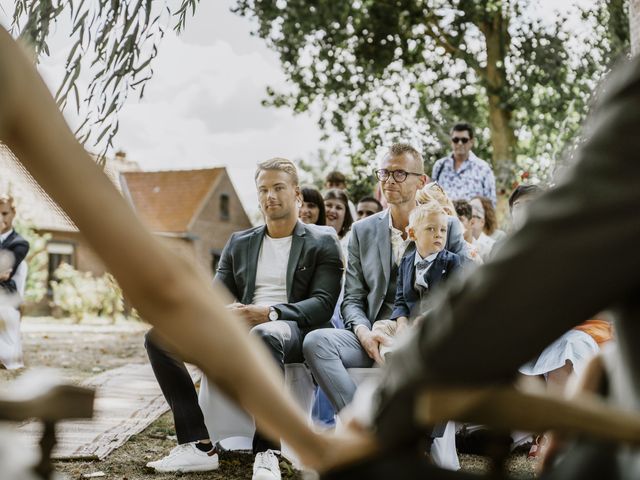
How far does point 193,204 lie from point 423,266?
36.6 m

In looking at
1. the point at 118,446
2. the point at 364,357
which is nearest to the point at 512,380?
the point at 364,357

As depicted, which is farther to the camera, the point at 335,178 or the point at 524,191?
the point at 335,178

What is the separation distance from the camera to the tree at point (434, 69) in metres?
15.3

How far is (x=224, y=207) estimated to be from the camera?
42.8m

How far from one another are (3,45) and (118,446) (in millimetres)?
4865

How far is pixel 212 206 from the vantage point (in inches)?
1634

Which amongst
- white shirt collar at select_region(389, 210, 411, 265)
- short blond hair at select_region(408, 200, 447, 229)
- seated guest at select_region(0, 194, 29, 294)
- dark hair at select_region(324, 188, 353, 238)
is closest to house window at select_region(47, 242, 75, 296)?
seated guest at select_region(0, 194, 29, 294)

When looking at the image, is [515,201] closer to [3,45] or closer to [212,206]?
[3,45]

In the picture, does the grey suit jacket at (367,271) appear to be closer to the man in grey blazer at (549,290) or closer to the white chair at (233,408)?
the white chair at (233,408)

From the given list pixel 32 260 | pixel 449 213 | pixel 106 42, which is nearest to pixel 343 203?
pixel 449 213

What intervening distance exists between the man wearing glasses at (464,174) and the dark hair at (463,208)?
107 centimetres

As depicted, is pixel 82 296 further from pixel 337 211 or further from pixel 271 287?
pixel 271 287

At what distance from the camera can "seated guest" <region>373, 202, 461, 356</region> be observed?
494 centimetres

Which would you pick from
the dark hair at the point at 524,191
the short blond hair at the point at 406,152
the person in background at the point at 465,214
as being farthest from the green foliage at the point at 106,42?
the person in background at the point at 465,214
